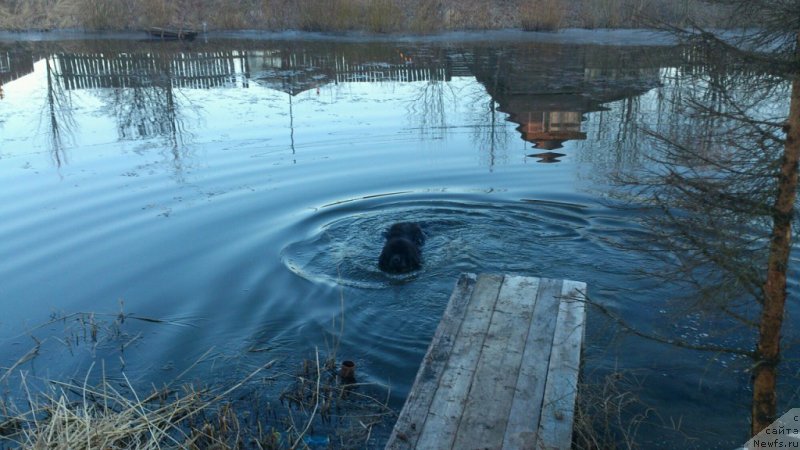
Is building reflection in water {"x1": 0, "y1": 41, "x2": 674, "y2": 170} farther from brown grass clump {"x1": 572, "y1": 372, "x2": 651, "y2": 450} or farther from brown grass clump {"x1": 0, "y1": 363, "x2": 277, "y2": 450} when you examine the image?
brown grass clump {"x1": 0, "y1": 363, "x2": 277, "y2": 450}

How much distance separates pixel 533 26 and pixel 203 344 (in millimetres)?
24230

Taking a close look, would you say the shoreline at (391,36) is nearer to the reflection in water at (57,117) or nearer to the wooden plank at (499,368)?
the reflection in water at (57,117)

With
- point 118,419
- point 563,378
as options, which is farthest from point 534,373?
point 118,419

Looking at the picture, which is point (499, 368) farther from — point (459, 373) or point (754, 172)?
point (754, 172)

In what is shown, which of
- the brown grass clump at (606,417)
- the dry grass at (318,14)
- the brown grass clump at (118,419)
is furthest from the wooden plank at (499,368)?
the dry grass at (318,14)

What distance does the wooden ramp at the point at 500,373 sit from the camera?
178 inches

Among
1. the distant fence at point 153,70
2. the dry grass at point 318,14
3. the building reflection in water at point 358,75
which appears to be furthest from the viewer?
the dry grass at point 318,14

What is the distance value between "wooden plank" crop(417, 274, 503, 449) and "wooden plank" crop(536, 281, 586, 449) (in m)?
0.57

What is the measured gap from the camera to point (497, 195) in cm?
1058

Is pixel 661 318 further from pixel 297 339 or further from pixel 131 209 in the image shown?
pixel 131 209

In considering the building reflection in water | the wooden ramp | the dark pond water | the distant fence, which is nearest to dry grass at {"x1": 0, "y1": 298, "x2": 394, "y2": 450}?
the dark pond water

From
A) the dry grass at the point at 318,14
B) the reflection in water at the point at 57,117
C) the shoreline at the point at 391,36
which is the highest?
the dry grass at the point at 318,14

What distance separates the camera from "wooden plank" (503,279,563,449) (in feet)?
14.8

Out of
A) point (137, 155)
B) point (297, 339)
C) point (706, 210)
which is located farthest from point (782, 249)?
point (137, 155)
